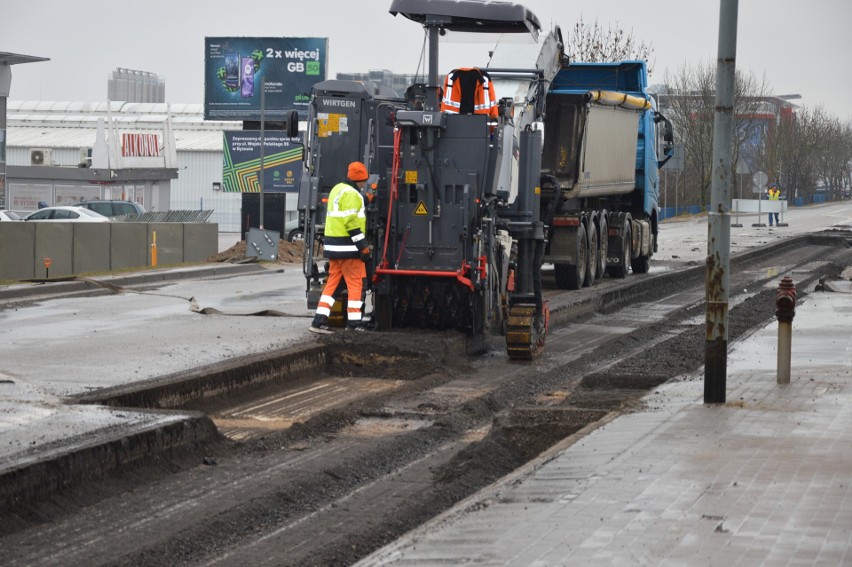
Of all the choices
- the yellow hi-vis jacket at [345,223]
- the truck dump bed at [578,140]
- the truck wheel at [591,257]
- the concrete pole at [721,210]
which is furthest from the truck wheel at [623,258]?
the concrete pole at [721,210]

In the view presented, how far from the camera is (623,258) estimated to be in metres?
27.8

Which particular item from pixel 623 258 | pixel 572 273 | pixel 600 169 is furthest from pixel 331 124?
pixel 623 258

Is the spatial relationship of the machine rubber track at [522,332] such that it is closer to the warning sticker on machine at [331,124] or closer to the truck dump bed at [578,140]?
the warning sticker on machine at [331,124]

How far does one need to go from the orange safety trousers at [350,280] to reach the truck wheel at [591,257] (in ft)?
35.8

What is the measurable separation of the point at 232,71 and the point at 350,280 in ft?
115

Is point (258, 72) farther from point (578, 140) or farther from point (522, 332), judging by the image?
point (522, 332)

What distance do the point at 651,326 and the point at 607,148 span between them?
6933 mm

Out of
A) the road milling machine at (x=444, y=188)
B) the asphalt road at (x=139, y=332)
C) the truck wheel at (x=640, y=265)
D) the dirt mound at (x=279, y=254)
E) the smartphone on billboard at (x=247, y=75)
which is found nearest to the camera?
the asphalt road at (x=139, y=332)

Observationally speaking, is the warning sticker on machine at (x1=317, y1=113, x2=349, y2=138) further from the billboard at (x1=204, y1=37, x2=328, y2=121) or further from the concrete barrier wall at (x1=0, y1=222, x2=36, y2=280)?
the billboard at (x1=204, y1=37, x2=328, y2=121)

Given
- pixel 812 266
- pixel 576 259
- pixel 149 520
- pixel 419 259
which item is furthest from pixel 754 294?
pixel 149 520

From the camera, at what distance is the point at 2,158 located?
3394 centimetres

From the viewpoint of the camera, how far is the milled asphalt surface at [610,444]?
252 inches

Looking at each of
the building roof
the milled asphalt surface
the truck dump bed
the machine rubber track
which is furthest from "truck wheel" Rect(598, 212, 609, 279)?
the building roof

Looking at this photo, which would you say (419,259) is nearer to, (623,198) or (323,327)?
(323,327)
